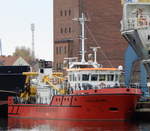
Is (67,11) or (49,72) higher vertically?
(67,11)

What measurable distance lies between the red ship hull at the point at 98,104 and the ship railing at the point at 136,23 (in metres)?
6.33

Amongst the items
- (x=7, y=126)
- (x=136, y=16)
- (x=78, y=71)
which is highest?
(x=136, y=16)

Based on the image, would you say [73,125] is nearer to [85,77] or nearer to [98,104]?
[98,104]

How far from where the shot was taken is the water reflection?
5272 cm

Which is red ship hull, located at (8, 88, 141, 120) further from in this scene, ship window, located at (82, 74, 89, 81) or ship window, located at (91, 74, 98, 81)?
ship window, located at (91, 74, 98, 81)

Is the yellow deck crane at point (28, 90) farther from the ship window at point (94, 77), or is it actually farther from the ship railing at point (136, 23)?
the ship railing at point (136, 23)

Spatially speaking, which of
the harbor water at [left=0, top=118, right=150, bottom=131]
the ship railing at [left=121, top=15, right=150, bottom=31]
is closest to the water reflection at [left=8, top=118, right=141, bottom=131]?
the harbor water at [left=0, top=118, right=150, bottom=131]

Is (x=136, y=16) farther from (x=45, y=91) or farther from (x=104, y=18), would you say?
(x=104, y=18)

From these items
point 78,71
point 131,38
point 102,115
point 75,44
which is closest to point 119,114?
point 102,115

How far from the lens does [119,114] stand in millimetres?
56688

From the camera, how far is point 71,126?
54.7 m

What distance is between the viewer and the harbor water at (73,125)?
52812 mm

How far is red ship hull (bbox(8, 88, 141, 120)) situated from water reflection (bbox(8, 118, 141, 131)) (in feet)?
2.49

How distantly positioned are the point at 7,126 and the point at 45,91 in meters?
7.16
